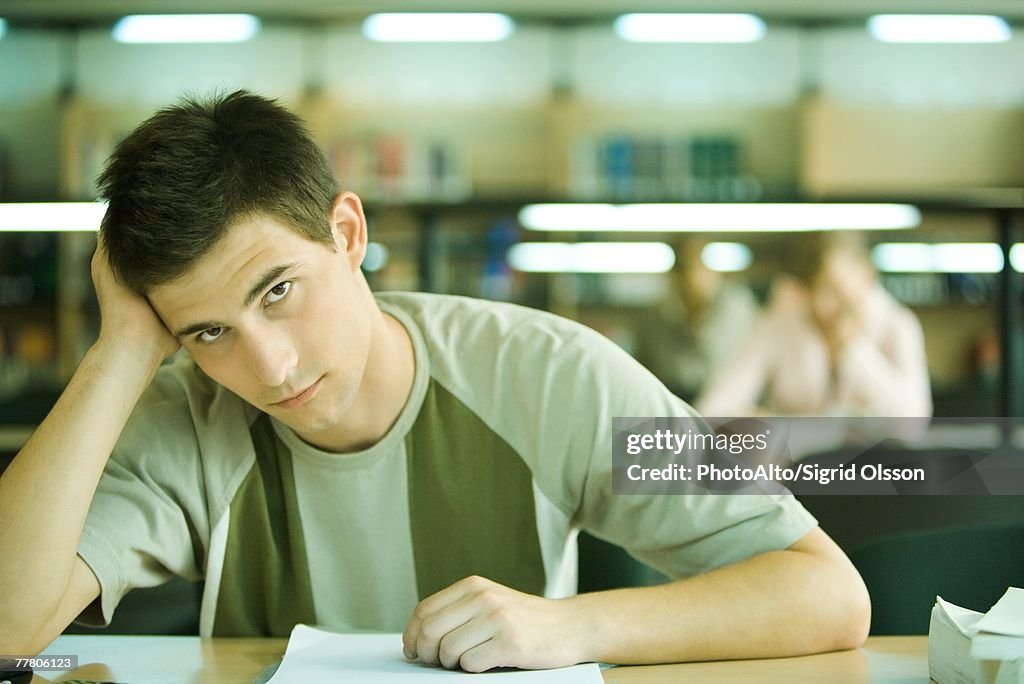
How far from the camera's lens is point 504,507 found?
103 cm

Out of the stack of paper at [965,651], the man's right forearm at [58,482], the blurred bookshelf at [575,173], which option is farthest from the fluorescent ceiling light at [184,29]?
the stack of paper at [965,651]

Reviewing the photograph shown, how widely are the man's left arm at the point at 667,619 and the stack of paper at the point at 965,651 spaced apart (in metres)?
0.10

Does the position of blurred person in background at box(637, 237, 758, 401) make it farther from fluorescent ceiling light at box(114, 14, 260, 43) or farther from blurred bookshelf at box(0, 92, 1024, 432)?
fluorescent ceiling light at box(114, 14, 260, 43)

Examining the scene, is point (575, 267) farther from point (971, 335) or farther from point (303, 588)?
point (303, 588)

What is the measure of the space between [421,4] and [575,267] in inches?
56.0

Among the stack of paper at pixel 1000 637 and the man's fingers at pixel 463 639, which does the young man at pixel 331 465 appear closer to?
the man's fingers at pixel 463 639

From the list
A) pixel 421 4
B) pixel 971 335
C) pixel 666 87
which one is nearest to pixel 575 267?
pixel 666 87

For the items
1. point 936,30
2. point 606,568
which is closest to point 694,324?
point 936,30

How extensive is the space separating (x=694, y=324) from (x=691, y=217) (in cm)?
43

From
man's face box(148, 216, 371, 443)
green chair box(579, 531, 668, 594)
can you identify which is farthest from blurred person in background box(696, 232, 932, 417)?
man's face box(148, 216, 371, 443)

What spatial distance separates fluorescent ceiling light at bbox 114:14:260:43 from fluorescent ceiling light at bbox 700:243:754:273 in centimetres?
230

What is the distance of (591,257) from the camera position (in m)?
4.36

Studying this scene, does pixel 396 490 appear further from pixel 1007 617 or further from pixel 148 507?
pixel 1007 617

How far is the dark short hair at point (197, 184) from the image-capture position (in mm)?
871
